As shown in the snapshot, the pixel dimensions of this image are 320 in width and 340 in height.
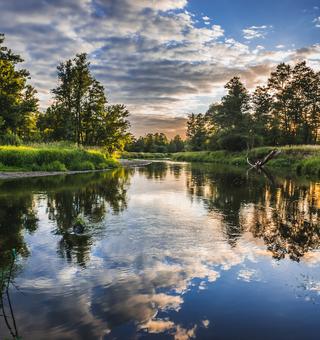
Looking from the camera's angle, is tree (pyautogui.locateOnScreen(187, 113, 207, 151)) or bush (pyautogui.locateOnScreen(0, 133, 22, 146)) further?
tree (pyautogui.locateOnScreen(187, 113, 207, 151))

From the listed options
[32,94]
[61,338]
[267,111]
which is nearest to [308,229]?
[61,338]

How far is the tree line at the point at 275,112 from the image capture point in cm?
6931

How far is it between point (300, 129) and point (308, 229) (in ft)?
229

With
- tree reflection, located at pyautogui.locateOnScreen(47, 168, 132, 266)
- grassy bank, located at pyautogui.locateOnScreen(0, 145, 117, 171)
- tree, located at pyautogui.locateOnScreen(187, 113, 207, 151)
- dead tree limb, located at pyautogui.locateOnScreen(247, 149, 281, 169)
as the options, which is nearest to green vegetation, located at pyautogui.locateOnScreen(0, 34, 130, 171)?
grassy bank, located at pyautogui.locateOnScreen(0, 145, 117, 171)

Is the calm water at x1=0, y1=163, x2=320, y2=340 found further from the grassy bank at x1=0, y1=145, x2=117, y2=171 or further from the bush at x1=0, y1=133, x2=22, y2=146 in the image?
the bush at x1=0, y1=133, x2=22, y2=146

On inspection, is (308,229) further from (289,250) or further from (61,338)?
(61,338)

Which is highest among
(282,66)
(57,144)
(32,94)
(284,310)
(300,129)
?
(282,66)

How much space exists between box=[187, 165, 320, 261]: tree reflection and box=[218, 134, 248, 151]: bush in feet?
156

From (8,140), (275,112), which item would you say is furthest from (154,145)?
(8,140)

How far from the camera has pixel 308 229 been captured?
1118 centimetres

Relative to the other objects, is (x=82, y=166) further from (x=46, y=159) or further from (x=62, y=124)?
(x=62, y=124)

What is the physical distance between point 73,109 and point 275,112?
4404cm

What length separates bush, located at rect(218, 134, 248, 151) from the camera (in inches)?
2689

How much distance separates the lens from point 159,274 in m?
6.93
